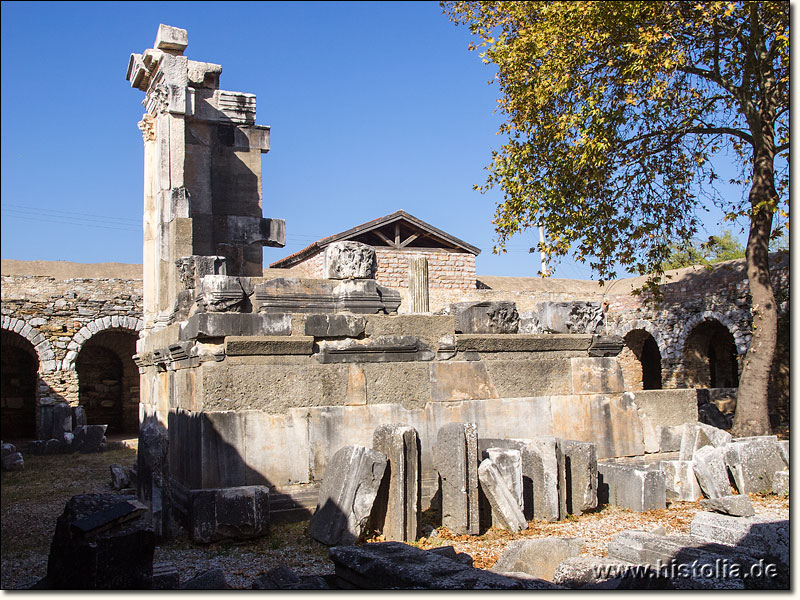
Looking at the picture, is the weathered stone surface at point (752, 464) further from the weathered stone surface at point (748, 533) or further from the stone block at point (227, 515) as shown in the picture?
the stone block at point (227, 515)

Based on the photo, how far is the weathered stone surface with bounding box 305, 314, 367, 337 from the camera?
263 inches

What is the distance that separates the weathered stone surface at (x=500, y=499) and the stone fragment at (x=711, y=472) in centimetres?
226

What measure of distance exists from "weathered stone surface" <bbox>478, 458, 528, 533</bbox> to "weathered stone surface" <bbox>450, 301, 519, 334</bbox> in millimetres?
1771

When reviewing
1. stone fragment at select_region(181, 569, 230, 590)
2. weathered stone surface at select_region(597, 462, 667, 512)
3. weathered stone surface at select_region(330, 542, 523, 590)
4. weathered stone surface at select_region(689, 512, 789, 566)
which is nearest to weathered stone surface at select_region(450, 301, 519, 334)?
weathered stone surface at select_region(597, 462, 667, 512)

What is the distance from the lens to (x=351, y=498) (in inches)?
216

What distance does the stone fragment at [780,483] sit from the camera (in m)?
7.31

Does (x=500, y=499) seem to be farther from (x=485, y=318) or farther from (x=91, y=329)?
(x=91, y=329)

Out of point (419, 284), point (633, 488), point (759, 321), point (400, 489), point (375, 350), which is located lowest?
point (633, 488)

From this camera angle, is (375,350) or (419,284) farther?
(419,284)

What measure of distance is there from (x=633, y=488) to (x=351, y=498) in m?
2.71

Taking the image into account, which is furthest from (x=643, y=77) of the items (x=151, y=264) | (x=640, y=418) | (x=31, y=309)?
(x=31, y=309)

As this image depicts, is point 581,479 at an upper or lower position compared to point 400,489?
lower

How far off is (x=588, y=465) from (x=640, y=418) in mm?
1884

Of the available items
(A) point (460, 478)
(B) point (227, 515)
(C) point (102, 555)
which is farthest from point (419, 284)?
(C) point (102, 555)
